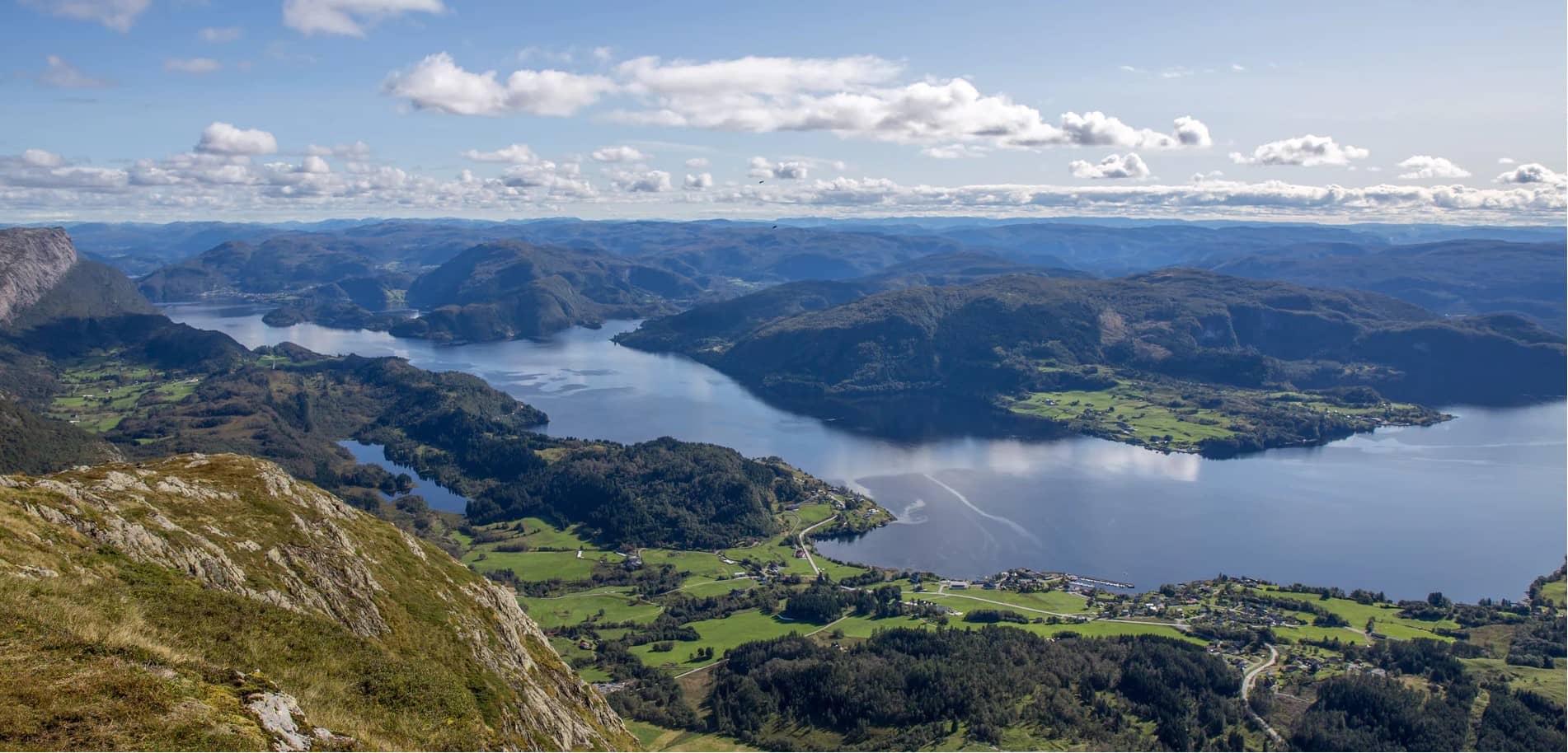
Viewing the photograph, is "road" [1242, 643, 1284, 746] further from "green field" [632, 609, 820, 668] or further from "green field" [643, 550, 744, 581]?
"green field" [643, 550, 744, 581]

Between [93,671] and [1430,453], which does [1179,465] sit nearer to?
[1430,453]

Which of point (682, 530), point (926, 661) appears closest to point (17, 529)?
point (926, 661)

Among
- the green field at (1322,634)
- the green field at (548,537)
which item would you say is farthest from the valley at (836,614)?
the green field at (548,537)

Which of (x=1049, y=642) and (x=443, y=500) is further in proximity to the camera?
(x=443, y=500)

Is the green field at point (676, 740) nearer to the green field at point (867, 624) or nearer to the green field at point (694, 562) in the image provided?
the green field at point (867, 624)

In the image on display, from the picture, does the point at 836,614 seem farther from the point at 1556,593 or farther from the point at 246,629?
the point at 1556,593
